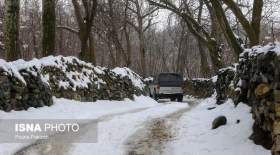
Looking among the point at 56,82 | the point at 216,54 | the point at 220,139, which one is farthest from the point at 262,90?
the point at 216,54

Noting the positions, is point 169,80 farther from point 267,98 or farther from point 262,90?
point 267,98

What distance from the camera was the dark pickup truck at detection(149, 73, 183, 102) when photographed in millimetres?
28000

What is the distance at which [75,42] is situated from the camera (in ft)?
185

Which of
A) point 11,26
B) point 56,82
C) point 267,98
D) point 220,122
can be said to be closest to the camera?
point 267,98

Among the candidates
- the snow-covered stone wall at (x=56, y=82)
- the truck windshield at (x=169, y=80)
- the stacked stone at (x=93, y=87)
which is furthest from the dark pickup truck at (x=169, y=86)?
the snow-covered stone wall at (x=56, y=82)

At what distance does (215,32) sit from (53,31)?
11.5 m

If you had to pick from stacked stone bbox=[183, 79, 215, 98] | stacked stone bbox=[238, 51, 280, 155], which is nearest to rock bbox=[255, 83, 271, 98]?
stacked stone bbox=[238, 51, 280, 155]

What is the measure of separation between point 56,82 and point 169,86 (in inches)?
488

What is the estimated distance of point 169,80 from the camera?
28219mm

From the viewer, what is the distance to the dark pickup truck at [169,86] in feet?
91.9

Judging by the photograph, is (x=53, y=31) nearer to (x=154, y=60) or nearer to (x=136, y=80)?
(x=136, y=80)

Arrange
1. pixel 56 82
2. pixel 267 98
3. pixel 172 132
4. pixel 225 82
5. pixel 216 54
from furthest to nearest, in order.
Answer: pixel 216 54 < pixel 225 82 < pixel 56 82 < pixel 172 132 < pixel 267 98

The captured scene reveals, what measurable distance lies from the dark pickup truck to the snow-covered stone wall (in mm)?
2648

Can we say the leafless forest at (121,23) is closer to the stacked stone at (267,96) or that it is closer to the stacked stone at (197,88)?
the stacked stone at (197,88)
